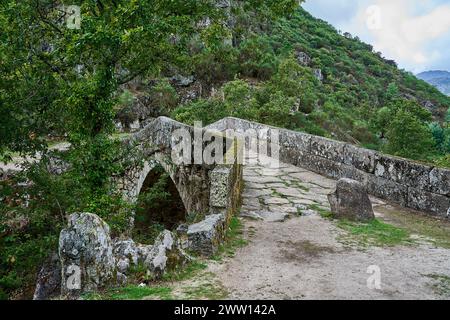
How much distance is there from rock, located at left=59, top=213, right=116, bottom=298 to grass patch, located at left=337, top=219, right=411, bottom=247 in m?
3.73

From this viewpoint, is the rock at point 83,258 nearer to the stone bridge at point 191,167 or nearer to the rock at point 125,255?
the rock at point 125,255

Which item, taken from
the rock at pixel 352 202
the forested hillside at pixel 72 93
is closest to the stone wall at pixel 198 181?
the forested hillside at pixel 72 93

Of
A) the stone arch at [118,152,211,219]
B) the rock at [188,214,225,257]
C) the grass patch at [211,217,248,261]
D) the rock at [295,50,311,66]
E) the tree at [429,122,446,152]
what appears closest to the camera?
the rock at [188,214,225,257]

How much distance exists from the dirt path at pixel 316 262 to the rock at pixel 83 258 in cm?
128

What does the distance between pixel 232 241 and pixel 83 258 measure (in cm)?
247

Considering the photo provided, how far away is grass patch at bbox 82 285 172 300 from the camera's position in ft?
13.6

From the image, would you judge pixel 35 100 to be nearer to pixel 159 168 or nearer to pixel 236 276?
pixel 159 168

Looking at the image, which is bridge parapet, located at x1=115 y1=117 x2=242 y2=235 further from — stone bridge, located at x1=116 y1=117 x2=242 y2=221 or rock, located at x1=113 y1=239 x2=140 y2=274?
rock, located at x1=113 y1=239 x2=140 y2=274

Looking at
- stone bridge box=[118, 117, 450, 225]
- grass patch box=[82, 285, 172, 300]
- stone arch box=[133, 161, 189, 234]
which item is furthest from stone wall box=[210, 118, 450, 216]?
grass patch box=[82, 285, 172, 300]

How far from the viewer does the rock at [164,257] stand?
471 cm

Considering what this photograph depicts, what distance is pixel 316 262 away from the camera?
538 cm
